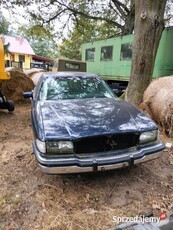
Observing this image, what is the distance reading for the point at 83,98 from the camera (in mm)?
4191

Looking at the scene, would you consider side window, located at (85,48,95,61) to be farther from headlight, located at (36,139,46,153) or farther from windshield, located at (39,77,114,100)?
headlight, located at (36,139,46,153)

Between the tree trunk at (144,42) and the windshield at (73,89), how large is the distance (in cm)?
222

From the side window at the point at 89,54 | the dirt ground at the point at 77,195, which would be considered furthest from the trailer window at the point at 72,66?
the dirt ground at the point at 77,195

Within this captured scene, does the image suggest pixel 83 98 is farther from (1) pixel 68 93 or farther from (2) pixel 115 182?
(2) pixel 115 182

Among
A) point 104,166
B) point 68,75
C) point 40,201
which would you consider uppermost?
point 68,75

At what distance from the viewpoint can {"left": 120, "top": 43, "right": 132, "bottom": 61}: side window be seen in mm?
11312

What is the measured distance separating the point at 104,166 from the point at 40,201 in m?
0.92

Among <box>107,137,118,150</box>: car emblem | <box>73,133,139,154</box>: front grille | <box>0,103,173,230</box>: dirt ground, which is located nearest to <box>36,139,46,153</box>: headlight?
<box>73,133,139,154</box>: front grille

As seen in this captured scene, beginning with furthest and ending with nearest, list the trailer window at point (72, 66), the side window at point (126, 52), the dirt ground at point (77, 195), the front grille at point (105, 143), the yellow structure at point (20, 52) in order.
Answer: the yellow structure at point (20, 52)
the trailer window at point (72, 66)
the side window at point (126, 52)
the front grille at point (105, 143)
the dirt ground at point (77, 195)

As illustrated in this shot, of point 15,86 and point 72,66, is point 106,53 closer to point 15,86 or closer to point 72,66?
point 72,66

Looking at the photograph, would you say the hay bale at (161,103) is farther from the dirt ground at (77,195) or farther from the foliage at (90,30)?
the foliage at (90,30)

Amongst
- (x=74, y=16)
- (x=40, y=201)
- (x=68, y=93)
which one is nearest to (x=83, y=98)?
(x=68, y=93)

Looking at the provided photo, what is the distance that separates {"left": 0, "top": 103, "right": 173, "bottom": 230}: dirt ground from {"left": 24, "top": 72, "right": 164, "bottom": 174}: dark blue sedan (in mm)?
434

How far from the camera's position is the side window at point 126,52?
11.3 m
